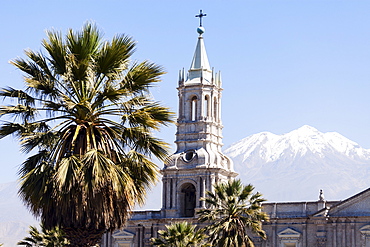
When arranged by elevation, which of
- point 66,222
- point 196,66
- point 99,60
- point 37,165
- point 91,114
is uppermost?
point 196,66

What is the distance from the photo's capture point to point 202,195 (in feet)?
213

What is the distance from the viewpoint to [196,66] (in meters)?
68.8

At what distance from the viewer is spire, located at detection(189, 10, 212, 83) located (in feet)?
223

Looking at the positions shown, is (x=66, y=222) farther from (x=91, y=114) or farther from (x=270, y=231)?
(x=270, y=231)

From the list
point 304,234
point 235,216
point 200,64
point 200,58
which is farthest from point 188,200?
point 235,216

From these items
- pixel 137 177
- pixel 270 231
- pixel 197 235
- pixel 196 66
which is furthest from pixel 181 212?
pixel 137 177

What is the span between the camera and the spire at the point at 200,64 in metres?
68.1

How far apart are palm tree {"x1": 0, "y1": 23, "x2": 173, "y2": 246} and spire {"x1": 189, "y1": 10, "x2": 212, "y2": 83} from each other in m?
42.3

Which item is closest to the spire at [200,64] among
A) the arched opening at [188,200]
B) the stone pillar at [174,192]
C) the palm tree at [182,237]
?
the stone pillar at [174,192]

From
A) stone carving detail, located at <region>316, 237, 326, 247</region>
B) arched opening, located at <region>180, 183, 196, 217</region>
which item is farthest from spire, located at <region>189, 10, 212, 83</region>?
stone carving detail, located at <region>316, 237, 326, 247</region>

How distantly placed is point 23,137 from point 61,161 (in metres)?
1.47

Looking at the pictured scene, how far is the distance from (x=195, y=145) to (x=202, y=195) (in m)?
4.44

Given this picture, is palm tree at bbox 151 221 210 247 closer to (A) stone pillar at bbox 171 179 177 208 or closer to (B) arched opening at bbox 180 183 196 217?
(A) stone pillar at bbox 171 179 177 208

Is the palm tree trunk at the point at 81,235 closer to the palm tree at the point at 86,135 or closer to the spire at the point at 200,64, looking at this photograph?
the palm tree at the point at 86,135
